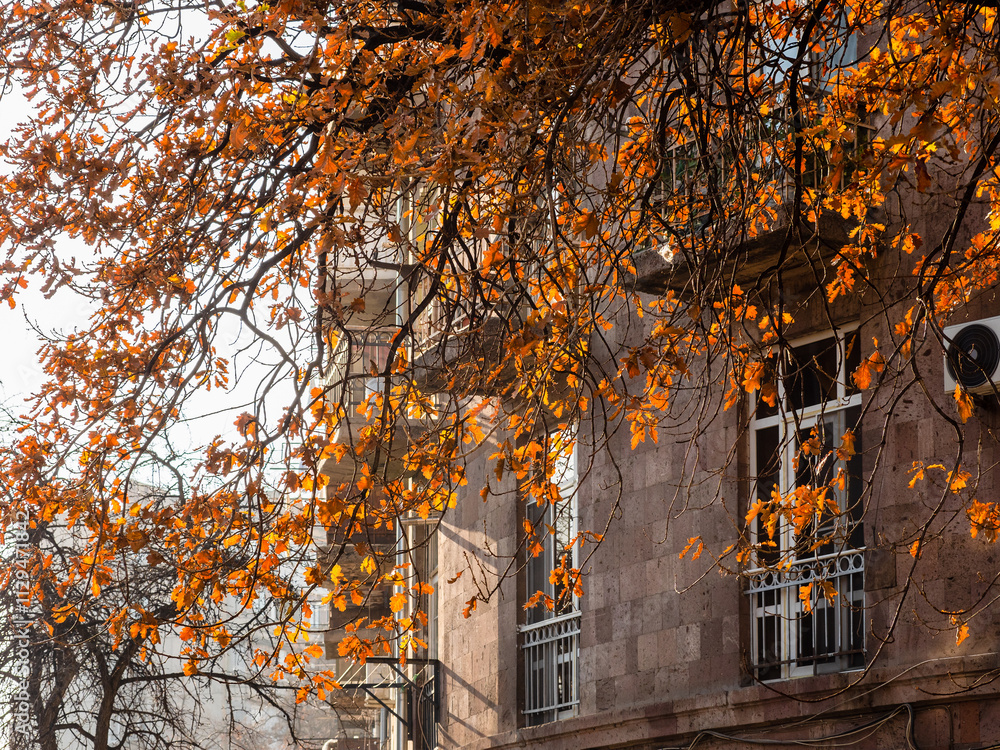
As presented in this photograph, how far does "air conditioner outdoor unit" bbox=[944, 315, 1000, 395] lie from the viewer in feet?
26.9

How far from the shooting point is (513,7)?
227 inches

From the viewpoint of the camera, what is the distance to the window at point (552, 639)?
43.1 ft

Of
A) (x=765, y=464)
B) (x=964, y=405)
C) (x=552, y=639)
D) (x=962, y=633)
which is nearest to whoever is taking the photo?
(x=964, y=405)

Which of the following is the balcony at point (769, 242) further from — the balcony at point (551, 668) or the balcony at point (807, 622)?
the balcony at point (551, 668)

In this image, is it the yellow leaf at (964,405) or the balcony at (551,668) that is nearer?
the yellow leaf at (964,405)

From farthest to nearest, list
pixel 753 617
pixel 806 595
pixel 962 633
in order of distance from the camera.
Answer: pixel 753 617 → pixel 806 595 → pixel 962 633

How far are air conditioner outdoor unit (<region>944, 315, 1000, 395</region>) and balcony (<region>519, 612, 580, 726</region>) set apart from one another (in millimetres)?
5736

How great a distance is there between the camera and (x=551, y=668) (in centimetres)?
1354

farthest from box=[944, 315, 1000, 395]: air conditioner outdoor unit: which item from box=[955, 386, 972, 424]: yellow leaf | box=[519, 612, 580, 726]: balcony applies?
box=[519, 612, 580, 726]: balcony

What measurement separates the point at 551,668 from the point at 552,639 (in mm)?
337

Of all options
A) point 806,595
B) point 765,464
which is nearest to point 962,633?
point 806,595

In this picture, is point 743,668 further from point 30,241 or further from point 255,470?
point 30,241

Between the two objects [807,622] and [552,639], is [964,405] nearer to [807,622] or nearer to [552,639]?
[807,622]

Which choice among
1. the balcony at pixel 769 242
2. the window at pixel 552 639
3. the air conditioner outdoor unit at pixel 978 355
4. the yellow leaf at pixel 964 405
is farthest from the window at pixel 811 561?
the window at pixel 552 639
